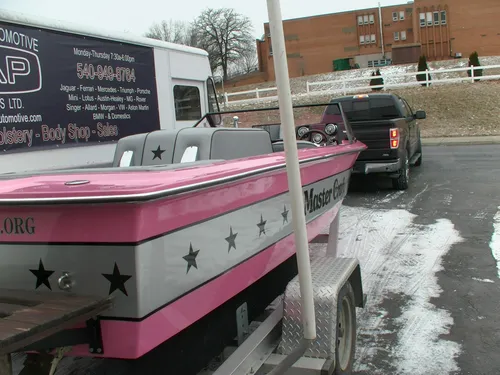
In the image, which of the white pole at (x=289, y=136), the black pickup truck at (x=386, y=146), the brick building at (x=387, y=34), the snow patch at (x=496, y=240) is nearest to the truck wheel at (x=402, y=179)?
the black pickup truck at (x=386, y=146)

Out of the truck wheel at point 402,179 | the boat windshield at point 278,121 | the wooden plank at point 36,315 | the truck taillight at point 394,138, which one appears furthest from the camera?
the truck wheel at point 402,179

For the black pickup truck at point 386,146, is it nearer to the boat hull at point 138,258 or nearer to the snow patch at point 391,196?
the snow patch at point 391,196

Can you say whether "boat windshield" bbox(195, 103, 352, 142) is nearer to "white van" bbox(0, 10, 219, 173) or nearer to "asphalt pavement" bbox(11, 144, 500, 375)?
"asphalt pavement" bbox(11, 144, 500, 375)

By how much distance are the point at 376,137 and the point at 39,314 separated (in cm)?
799

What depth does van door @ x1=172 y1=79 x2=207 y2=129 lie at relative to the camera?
356 inches

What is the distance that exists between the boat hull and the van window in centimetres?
679

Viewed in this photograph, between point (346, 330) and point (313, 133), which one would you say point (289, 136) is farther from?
point (313, 133)

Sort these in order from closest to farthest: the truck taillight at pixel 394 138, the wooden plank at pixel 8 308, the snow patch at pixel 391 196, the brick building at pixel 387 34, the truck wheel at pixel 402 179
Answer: the wooden plank at pixel 8 308
the snow patch at pixel 391 196
the truck taillight at pixel 394 138
the truck wheel at pixel 402 179
the brick building at pixel 387 34

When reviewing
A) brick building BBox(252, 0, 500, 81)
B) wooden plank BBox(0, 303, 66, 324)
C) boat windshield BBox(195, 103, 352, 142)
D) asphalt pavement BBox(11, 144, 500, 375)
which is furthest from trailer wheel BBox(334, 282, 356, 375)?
brick building BBox(252, 0, 500, 81)

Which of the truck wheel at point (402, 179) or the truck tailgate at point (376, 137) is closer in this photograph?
the truck tailgate at point (376, 137)

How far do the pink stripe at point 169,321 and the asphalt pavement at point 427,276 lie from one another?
1.34 m

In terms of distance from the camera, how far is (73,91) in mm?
6562

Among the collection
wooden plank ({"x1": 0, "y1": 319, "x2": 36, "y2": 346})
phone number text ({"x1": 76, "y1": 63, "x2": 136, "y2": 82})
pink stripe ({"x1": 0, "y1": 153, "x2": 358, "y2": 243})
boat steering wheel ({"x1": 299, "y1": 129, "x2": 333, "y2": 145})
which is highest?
phone number text ({"x1": 76, "y1": 63, "x2": 136, "y2": 82})

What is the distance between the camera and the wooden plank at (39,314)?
1.63m
